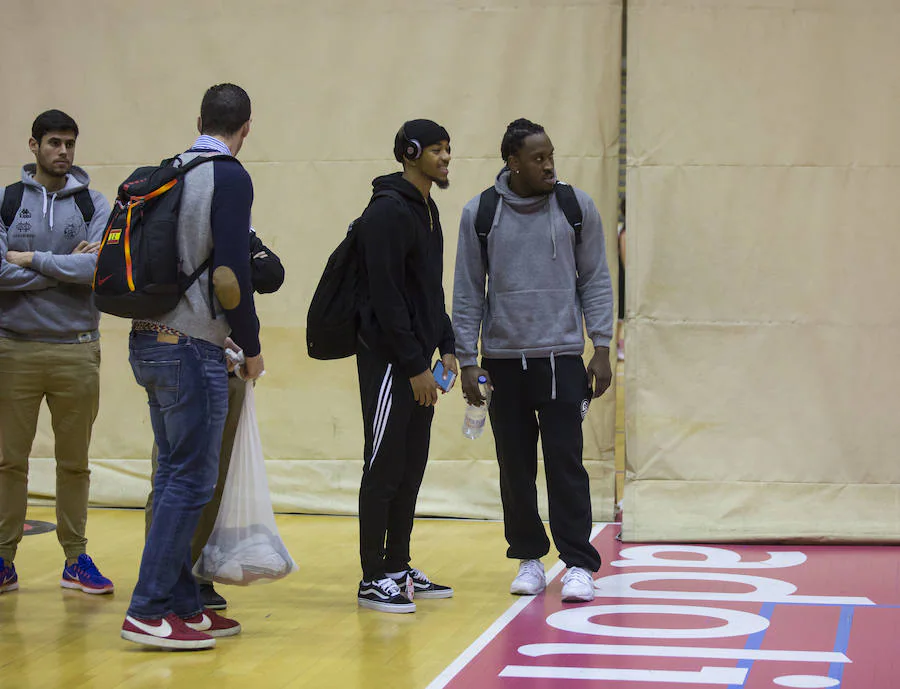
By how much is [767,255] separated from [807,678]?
2.53 metres

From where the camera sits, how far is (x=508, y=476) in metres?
4.32

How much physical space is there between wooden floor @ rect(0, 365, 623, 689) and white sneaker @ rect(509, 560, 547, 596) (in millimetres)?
49

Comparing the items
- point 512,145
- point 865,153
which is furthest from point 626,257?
point 512,145

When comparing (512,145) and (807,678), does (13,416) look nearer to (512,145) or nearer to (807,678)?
(512,145)

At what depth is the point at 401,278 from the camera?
395 cm

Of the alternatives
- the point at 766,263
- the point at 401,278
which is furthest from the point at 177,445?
the point at 766,263

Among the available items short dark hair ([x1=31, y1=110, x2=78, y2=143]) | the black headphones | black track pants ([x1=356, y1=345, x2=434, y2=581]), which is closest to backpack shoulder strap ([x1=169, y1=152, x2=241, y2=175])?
the black headphones

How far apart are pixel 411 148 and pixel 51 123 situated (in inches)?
49.1

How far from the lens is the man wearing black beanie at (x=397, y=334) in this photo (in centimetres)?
389

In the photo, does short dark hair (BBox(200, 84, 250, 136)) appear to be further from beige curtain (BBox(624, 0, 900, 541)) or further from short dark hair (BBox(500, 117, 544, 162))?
beige curtain (BBox(624, 0, 900, 541))

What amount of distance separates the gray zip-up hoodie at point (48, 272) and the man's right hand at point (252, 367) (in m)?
0.87

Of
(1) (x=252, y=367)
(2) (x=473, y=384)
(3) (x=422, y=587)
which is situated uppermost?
(1) (x=252, y=367)

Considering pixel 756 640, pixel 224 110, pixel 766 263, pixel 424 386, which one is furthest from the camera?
pixel 766 263

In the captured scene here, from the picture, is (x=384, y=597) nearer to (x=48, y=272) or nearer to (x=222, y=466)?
(x=222, y=466)
